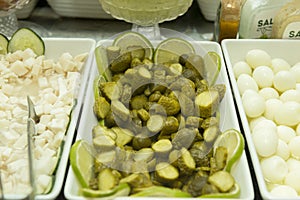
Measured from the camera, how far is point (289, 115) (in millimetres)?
799

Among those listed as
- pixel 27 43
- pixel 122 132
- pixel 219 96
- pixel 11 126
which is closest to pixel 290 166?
pixel 219 96

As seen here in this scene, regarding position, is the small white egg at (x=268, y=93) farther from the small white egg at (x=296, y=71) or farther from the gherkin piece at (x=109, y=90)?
the gherkin piece at (x=109, y=90)

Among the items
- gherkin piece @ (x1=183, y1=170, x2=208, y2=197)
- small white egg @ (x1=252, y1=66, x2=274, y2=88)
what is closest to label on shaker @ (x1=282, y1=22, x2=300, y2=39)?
small white egg @ (x1=252, y1=66, x2=274, y2=88)

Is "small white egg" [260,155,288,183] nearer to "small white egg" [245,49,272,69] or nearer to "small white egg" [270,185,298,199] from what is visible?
"small white egg" [270,185,298,199]

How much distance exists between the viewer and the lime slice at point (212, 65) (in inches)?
34.6

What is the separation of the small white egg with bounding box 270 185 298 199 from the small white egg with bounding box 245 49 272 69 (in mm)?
A: 323

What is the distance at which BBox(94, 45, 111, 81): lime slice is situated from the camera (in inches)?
34.8

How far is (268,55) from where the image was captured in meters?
0.96

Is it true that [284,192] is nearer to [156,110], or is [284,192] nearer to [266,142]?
[266,142]

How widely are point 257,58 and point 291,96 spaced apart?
0.12 metres

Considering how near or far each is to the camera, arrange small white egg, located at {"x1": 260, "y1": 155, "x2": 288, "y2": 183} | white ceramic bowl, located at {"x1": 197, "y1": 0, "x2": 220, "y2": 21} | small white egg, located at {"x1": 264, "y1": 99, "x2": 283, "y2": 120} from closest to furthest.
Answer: small white egg, located at {"x1": 260, "y1": 155, "x2": 288, "y2": 183}, small white egg, located at {"x1": 264, "y1": 99, "x2": 283, "y2": 120}, white ceramic bowl, located at {"x1": 197, "y1": 0, "x2": 220, "y2": 21}

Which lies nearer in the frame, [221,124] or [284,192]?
[284,192]

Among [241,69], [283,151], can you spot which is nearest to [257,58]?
[241,69]

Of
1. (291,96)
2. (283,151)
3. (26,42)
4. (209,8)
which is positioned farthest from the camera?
(209,8)
